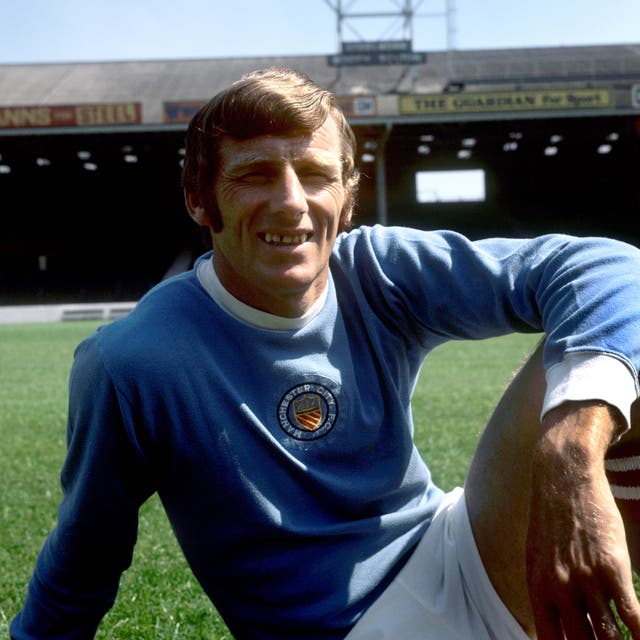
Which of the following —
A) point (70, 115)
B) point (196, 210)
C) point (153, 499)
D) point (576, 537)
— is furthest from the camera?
point (70, 115)

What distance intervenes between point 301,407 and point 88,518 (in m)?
0.47

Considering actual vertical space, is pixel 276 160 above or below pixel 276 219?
above

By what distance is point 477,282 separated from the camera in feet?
6.27

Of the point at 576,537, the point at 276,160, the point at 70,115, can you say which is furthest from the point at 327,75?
the point at 576,537

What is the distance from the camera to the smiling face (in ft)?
6.12

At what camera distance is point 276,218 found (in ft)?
6.17

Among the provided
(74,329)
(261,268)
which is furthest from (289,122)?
(74,329)

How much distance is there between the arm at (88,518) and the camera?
5.67 ft

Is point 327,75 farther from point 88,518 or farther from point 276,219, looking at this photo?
point 88,518

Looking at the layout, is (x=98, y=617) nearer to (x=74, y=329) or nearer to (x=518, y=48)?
(x=74, y=329)

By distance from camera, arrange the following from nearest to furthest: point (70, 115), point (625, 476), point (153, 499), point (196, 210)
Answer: point (625, 476) < point (196, 210) < point (153, 499) < point (70, 115)

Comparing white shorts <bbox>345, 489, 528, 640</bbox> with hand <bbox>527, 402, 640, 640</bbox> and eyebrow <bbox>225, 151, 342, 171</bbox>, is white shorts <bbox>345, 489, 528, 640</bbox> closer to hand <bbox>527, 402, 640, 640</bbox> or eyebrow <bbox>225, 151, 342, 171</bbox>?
hand <bbox>527, 402, 640, 640</bbox>

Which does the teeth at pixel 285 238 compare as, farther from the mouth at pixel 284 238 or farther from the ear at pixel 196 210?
the ear at pixel 196 210

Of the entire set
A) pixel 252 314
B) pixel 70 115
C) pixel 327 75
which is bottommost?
pixel 70 115
